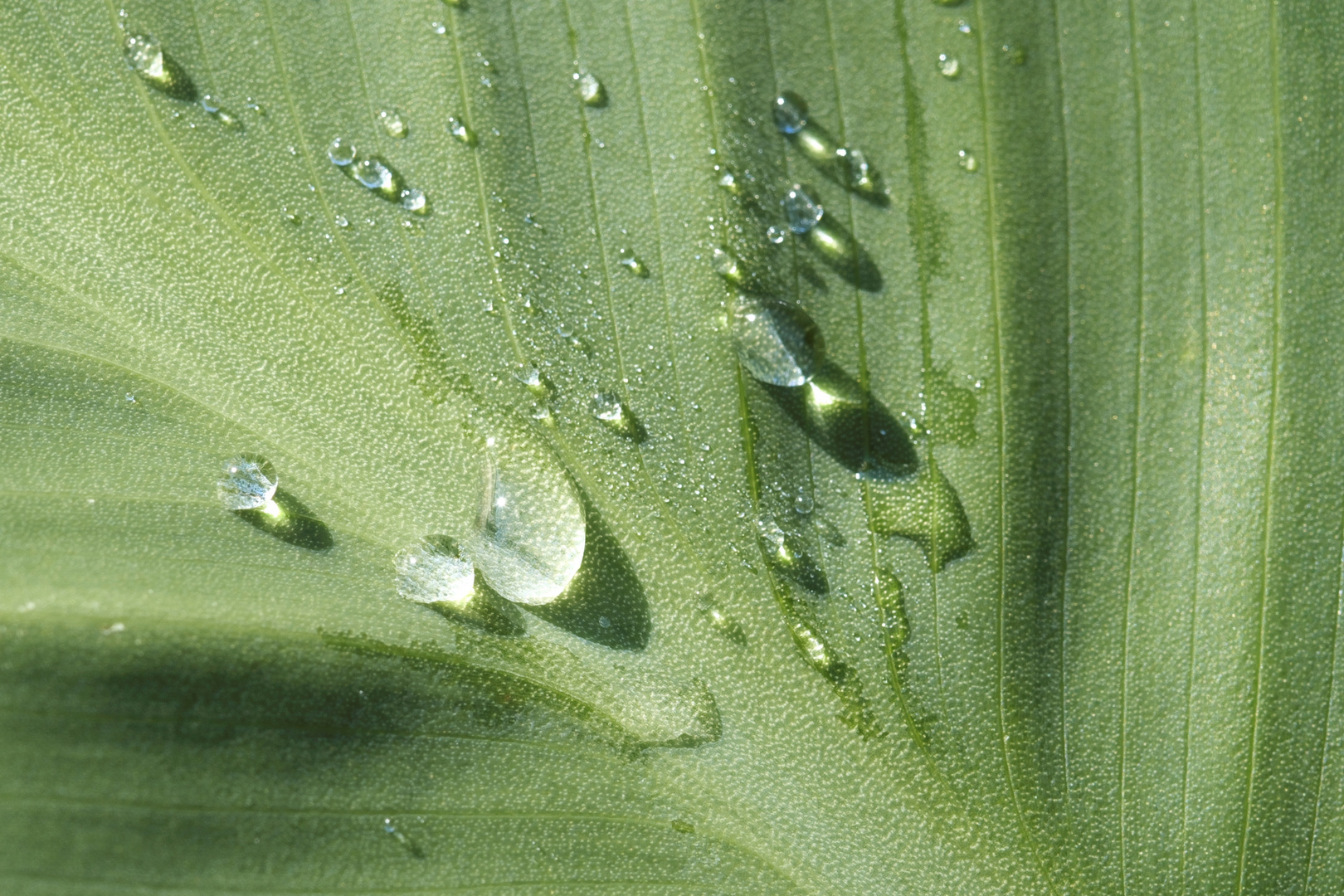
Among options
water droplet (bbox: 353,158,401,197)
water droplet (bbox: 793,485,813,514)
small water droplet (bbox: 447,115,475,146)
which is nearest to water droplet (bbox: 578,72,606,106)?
small water droplet (bbox: 447,115,475,146)

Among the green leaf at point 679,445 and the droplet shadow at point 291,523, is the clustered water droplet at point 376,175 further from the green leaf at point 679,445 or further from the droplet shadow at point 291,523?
the droplet shadow at point 291,523

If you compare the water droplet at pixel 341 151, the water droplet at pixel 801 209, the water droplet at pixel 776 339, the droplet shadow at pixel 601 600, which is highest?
the water droplet at pixel 341 151

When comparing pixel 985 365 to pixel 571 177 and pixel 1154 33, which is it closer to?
pixel 1154 33

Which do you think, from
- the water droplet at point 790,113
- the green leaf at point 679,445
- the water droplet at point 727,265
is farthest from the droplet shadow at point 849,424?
the water droplet at point 790,113

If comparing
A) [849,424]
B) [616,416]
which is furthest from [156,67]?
[849,424]

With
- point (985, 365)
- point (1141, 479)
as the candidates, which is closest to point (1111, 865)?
point (1141, 479)

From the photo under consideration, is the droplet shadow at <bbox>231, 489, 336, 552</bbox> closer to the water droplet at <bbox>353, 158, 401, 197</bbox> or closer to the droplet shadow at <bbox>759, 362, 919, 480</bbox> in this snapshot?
the water droplet at <bbox>353, 158, 401, 197</bbox>
